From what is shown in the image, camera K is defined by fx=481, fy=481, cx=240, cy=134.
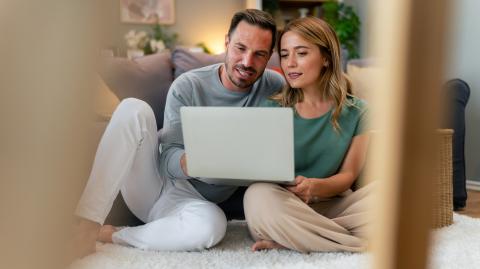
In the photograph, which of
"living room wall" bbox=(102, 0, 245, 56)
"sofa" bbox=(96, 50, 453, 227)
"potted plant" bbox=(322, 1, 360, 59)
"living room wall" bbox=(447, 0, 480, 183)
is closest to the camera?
"sofa" bbox=(96, 50, 453, 227)

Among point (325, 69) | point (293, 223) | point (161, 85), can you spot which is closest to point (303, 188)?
point (293, 223)

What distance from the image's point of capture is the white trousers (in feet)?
3.92

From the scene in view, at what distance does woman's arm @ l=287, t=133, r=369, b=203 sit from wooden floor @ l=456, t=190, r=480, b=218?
0.64 metres

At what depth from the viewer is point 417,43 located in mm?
271

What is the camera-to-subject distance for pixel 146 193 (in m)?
1.36

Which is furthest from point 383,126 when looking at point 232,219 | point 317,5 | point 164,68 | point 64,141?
point 317,5

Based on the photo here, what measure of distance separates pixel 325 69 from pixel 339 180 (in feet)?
1.02

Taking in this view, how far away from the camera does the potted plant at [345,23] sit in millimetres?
2980

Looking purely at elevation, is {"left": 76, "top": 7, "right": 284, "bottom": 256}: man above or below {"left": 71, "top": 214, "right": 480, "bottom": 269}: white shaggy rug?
above

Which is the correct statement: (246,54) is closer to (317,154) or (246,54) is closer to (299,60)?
(299,60)

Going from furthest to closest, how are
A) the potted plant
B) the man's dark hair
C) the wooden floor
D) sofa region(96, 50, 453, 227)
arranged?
the potted plant, the wooden floor, sofa region(96, 50, 453, 227), the man's dark hair

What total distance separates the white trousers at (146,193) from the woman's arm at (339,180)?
230 mm

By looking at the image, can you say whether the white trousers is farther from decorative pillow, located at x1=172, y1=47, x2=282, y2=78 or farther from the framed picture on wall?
the framed picture on wall

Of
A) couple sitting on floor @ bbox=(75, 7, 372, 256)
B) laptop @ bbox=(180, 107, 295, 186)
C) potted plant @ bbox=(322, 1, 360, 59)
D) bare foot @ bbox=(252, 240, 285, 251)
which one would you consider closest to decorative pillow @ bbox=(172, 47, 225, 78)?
couple sitting on floor @ bbox=(75, 7, 372, 256)
